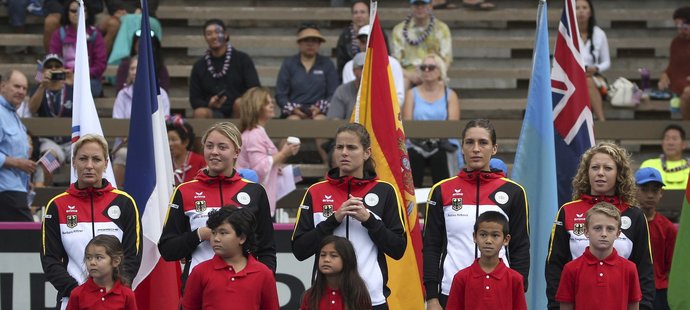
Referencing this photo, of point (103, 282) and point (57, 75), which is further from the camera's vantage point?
point (57, 75)

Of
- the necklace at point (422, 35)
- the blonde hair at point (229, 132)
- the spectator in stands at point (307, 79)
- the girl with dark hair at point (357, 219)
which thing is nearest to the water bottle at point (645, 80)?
the necklace at point (422, 35)

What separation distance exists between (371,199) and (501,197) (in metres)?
0.76

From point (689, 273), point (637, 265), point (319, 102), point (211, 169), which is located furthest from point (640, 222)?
point (319, 102)

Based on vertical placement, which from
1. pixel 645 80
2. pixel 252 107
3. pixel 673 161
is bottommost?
pixel 673 161

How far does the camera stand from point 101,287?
24.3ft

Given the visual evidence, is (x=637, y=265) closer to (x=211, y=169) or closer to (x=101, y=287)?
(x=211, y=169)

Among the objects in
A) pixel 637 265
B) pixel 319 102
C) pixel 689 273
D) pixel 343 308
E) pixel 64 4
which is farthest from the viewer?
pixel 64 4

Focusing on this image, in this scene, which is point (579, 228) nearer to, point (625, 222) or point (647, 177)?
point (625, 222)

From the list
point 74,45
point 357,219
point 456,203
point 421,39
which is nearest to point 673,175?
point 421,39

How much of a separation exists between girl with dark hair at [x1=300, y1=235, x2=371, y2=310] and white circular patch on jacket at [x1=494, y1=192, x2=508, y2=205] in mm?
964

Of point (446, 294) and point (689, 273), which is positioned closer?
point (446, 294)

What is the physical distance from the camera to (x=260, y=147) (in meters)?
10.7

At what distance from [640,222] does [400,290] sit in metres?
1.79

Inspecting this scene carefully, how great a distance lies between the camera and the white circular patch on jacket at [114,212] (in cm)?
784
